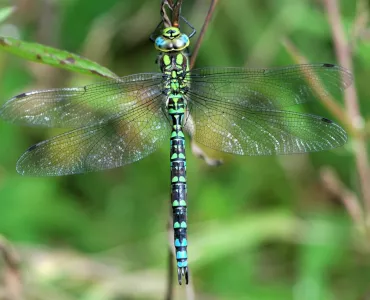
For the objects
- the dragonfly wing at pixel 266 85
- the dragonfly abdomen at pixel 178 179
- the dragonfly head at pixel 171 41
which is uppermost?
the dragonfly head at pixel 171 41

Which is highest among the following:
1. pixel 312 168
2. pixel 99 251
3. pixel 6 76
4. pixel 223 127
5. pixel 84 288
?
pixel 6 76

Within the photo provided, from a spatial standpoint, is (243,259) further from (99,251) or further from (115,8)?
(115,8)

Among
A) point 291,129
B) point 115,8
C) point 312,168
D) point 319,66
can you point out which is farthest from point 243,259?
point 115,8

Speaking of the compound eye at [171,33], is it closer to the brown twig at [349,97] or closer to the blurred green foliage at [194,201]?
the brown twig at [349,97]

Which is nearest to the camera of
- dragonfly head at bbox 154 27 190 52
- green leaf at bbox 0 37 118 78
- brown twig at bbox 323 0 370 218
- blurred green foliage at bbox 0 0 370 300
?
green leaf at bbox 0 37 118 78

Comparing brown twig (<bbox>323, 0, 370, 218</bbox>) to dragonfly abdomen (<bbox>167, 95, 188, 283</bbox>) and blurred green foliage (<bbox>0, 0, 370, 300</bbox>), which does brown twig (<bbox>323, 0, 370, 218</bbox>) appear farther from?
dragonfly abdomen (<bbox>167, 95, 188, 283</bbox>)

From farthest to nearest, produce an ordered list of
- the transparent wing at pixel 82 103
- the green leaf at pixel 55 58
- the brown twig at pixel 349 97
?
the brown twig at pixel 349 97 → the transparent wing at pixel 82 103 → the green leaf at pixel 55 58

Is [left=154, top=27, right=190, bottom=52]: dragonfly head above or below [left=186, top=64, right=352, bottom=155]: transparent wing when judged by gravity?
above

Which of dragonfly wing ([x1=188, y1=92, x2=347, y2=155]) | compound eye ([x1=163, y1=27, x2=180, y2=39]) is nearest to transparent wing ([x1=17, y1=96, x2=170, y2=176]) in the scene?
dragonfly wing ([x1=188, y1=92, x2=347, y2=155])

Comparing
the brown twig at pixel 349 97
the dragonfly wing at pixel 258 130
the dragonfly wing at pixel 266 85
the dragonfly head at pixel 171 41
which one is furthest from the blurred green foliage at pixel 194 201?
the dragonfly head at pixel 171 41
